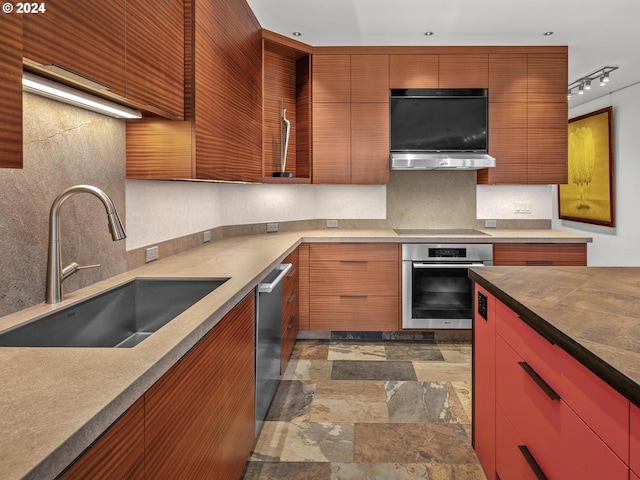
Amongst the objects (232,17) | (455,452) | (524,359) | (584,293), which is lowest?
(455,452)

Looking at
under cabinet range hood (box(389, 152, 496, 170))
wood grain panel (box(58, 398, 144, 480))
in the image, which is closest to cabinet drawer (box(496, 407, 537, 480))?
wood grain panel (box(58, 398, 144, 480))

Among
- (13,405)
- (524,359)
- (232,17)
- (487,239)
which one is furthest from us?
(487,239)

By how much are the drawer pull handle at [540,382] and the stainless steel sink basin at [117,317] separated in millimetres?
1230

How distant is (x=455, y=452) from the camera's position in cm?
218

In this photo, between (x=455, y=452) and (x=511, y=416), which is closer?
(x=511, y=416)

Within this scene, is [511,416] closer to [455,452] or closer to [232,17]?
[455,452]

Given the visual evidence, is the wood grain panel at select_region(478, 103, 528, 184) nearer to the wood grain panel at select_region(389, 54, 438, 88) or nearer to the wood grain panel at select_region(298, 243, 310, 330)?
the wood grain panel at select_region(389, 54, 438, 88)

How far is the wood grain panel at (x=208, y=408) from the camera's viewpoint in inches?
42.1

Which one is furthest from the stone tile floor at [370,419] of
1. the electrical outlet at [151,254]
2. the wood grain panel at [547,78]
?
the wood grain panel at [547,78]

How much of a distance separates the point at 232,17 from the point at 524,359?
2.42 metres

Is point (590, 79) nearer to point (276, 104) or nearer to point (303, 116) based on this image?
point (303, 116)

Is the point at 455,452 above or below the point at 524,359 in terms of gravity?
below

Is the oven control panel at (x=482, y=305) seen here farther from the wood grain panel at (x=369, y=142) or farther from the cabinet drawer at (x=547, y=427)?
the wood grain panel at (x=369, y=142)

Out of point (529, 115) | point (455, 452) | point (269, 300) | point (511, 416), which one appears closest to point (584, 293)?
point (511, 416)
